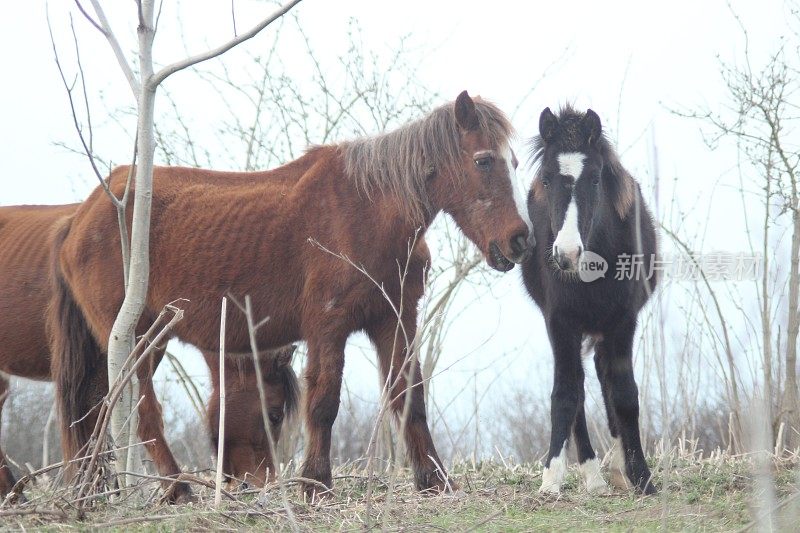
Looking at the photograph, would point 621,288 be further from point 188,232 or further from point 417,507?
point 188,232

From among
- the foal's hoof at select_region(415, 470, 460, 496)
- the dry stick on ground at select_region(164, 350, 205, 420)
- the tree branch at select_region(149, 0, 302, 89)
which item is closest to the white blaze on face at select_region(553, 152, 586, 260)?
the foal's hoof at select_region(415, 470, 460, 496)

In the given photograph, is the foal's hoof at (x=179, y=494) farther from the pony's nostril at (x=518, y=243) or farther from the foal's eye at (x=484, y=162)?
the foal's eye at (x=484, y=162)

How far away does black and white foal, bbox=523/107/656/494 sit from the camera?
520 centimetres

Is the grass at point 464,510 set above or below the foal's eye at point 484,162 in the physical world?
below

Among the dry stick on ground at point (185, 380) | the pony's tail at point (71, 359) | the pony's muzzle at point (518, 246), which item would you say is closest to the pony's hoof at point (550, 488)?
the pony's muzzle at point (518, 246)

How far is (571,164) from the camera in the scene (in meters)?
5.19

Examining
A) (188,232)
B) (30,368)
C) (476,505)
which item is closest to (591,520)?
(476,505)

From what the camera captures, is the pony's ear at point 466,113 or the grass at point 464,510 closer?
the grass at point 464,510

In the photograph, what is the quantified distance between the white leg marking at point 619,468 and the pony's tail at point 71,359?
3.00m

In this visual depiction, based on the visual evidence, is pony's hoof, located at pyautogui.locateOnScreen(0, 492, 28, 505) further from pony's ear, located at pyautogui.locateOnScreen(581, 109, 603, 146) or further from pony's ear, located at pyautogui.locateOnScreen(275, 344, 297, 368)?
pony's ear, located at pyautogui.locateOnScreen(581, 109, 603, 146)

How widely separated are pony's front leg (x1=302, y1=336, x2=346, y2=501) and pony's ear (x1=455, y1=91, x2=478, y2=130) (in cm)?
139

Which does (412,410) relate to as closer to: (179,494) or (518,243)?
(518,243)

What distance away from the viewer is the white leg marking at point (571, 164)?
16.9 ft

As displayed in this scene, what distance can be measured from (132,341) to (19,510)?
1.09 m
